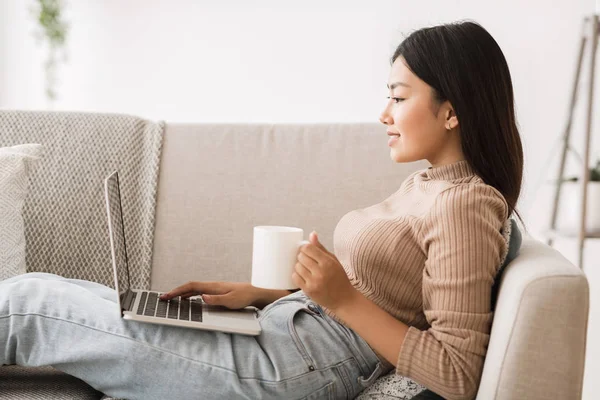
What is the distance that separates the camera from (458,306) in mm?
1092

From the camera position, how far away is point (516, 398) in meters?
0.99

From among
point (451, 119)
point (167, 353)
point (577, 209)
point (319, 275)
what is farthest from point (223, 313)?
point (577, 209)

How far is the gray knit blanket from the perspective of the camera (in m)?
1.80

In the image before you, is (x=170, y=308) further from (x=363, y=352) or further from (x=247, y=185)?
(x=247, y=185)

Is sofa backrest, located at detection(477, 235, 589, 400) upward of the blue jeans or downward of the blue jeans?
upward

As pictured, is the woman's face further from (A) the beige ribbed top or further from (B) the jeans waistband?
(B) the jeans waistband

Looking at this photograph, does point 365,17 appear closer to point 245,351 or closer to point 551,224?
point 551,224

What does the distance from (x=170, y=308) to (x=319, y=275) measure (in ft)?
1.11

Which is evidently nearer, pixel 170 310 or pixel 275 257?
pixel 275 257

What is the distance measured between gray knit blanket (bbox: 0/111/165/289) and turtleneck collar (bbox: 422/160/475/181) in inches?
31.0

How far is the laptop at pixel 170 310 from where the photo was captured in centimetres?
116

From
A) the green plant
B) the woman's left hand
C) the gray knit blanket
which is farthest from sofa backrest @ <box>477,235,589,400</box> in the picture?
the green plant

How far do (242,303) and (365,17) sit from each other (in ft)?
8.38

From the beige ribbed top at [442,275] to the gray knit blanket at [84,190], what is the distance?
0.74 metres
